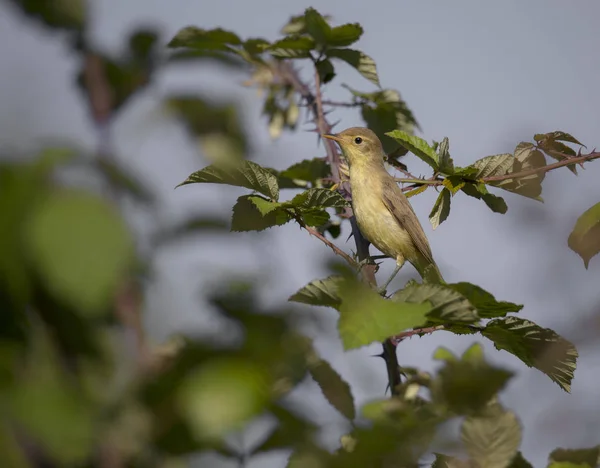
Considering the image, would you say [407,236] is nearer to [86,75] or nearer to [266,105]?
[266,105]

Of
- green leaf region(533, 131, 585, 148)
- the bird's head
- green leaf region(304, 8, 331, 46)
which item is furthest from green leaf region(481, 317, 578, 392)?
the bird's head

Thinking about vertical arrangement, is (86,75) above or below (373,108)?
above

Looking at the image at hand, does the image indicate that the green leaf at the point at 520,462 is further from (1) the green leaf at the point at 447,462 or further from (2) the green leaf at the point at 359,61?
(2) the green leaf at the point at 359,61

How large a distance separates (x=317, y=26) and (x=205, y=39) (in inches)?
20.1

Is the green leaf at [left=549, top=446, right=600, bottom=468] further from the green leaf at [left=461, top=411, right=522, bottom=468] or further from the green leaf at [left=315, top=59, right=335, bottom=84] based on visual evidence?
the green leaf at [left=315, top=59, right=335, bottom=84]

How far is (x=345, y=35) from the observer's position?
3268mm

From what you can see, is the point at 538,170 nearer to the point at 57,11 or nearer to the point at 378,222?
the point at 57,11

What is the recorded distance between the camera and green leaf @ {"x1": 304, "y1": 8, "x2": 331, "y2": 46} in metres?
3.13

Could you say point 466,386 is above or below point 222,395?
below

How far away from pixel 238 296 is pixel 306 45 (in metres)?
2.51

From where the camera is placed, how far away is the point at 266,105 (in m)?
3.76

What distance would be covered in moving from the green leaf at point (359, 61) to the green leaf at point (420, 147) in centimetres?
80

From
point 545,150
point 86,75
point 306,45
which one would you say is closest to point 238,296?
point 86,75

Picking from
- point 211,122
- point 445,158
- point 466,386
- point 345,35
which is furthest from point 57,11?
point 345,35
